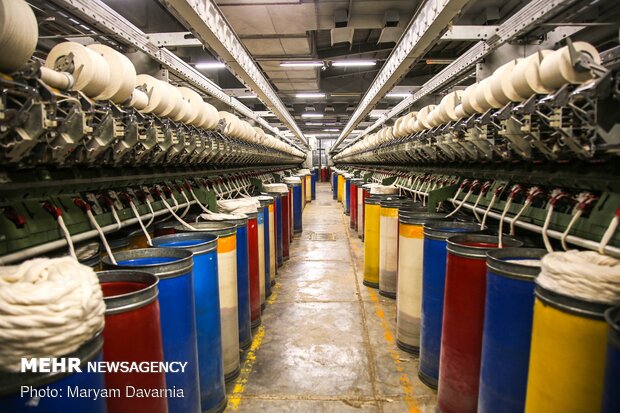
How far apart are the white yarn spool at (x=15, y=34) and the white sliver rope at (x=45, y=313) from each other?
2.72 ft

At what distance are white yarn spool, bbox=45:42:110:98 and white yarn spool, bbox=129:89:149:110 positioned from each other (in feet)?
1.64

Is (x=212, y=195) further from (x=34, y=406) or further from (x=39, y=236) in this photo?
(x=34, y=406)

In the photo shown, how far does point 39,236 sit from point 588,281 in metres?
2.56

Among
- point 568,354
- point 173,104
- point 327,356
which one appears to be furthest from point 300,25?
point 568,354

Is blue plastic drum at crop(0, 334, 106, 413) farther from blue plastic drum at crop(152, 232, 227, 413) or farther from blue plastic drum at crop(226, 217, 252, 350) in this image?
blue plastic drum at crop(226, 217, 252, 350)

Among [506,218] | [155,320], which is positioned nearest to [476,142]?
[506,218]

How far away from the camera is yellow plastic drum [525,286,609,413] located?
59.2 inches

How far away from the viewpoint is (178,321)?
2.15 m

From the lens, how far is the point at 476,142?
3576 millimetres

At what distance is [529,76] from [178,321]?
242cm

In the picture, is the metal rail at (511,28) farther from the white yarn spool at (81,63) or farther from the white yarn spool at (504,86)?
the white yarn spool at (81,63)

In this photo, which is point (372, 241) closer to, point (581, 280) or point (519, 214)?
point (519, 214)

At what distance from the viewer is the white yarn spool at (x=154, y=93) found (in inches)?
125

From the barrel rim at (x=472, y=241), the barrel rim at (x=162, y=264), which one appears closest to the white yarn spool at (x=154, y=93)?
the barrel rim at (x=162, y=264)
